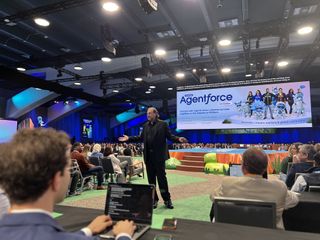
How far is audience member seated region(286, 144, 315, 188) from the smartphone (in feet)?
8.02

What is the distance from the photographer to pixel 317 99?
17281mm

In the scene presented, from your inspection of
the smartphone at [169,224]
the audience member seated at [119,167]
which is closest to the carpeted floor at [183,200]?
the audience member seated at [119,167]

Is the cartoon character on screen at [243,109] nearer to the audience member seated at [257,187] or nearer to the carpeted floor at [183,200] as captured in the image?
the carpeted floor at [183,200]

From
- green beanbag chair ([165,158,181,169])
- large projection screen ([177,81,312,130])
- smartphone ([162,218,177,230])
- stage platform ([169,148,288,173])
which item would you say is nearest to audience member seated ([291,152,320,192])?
smartphone ([162,218,177,230])

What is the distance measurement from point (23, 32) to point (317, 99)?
57.5ft

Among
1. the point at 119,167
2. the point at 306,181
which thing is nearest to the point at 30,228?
the point at 306,181

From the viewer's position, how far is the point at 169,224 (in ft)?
4.41

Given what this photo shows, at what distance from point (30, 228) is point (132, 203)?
0.78 m

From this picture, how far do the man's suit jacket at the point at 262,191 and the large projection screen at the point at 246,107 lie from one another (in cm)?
780

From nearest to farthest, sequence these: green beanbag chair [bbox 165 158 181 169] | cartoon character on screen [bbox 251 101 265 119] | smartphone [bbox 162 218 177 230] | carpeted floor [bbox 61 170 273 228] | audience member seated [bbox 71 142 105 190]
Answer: smartphone [bbox 162 218 177 230], carpeted floor [bbox 61 170 273 228], audience member seated [bbox 71 142 105 190], cartoon character on screen [bbox 251 101 265 119], green beanbag chair [bbox 165 158 181 169]

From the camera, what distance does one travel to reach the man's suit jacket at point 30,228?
2.11 ft

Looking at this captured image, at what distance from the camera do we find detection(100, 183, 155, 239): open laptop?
1356 millimetres

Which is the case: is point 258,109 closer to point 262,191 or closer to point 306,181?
point 306,181

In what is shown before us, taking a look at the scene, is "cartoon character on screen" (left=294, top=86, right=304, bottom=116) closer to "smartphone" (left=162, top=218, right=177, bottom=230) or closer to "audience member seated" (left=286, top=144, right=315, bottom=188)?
"audience member seated" (left=286, top=144, right=315, bottom=188)
